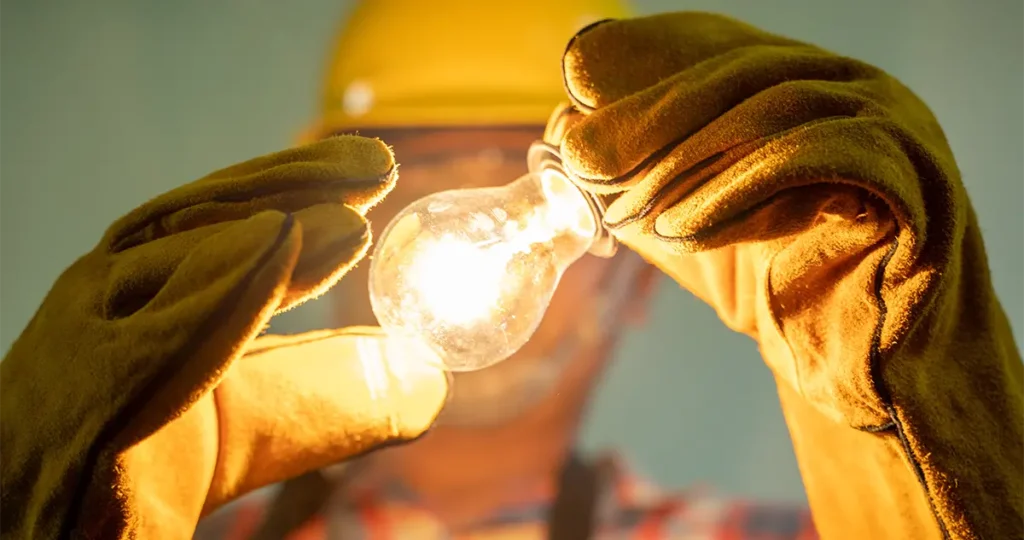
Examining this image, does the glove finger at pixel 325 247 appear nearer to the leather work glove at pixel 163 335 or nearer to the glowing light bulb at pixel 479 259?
the leather work glove at pixel 163 335

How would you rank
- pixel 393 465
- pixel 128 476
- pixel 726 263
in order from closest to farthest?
pixel 128 476
pixel 726 263
pixel 393 465

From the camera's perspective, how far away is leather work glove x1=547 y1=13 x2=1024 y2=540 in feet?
1.11

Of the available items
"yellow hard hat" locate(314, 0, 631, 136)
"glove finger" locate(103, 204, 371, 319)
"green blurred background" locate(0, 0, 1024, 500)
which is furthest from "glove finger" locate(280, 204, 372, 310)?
"green blurred background" locate(0, 0, 1024, 500)

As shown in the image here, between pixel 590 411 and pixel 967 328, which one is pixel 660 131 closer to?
pixel 967 328

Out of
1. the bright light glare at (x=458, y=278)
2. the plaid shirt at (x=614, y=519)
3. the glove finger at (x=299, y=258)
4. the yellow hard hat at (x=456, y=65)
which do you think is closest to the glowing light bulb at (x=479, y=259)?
the bright light glare at (x=458, y=278)

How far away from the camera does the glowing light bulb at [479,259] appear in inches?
18.5

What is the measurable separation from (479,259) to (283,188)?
0.47ft

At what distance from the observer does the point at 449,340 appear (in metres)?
0.48

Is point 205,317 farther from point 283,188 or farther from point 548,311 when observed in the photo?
point 548,311

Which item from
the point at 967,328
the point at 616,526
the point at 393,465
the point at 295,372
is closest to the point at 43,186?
the point at 393,465

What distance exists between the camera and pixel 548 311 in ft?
3.52

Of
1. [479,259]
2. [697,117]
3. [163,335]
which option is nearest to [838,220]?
[697,117]

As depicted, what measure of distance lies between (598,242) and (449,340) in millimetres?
119

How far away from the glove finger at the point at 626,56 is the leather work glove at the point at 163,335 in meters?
0.12
